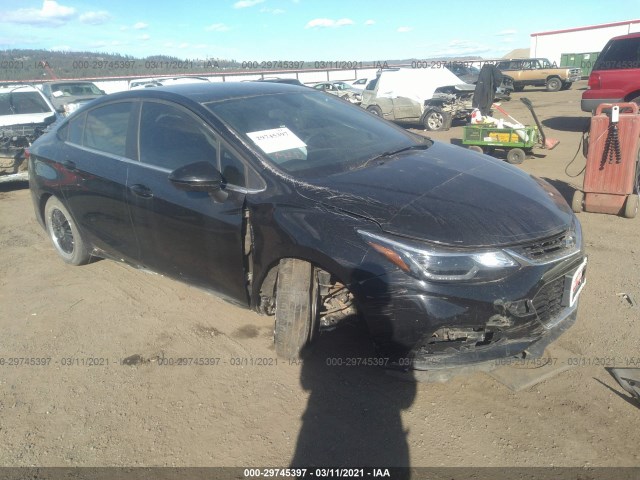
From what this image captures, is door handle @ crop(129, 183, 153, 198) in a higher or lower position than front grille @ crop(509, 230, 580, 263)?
higher

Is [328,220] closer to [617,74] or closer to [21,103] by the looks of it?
[21,103]

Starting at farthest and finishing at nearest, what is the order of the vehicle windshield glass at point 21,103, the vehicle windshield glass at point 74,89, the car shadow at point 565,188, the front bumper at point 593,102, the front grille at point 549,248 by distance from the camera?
the vehicle windshield glass at point 74,89 → the front bumper at point 593,102 → the vehicle windshield glass at point 21,103 → the car shadow at point 565,188 → the front grille at point 549,248

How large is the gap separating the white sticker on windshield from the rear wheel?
11.7 meters

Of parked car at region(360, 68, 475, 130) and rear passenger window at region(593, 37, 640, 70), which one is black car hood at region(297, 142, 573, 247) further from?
parked car at region(360, 68, 475, 130)

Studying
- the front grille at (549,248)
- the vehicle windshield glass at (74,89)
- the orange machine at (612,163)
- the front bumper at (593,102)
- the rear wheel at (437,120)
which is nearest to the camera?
the front grille at (549,248)

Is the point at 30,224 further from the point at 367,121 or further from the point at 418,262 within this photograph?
the point at 418,262

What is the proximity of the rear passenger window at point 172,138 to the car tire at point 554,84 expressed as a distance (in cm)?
2833

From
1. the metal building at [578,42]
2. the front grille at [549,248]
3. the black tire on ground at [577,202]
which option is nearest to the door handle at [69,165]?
the front grille at [549,248]

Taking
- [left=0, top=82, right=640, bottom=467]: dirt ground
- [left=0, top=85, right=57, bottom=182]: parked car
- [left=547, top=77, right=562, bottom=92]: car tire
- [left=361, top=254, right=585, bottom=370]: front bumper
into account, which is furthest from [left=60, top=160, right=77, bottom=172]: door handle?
[left=547, top=77, right=562, bottom=92]: car tire

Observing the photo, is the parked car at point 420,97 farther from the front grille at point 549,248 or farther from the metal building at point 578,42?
the metal building at point 578,42

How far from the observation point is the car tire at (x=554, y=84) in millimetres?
27281

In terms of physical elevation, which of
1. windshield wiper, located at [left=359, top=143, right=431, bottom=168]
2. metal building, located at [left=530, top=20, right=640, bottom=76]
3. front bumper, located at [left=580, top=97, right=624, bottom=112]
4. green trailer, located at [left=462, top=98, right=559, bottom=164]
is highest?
metal building, located at [left=530, top=20, right=640, bottom=76]

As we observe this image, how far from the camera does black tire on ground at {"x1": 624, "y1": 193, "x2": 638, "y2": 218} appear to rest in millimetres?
5547

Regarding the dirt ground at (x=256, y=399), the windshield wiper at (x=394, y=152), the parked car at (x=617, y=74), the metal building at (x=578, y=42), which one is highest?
the metal building at (x=578, y=42)
